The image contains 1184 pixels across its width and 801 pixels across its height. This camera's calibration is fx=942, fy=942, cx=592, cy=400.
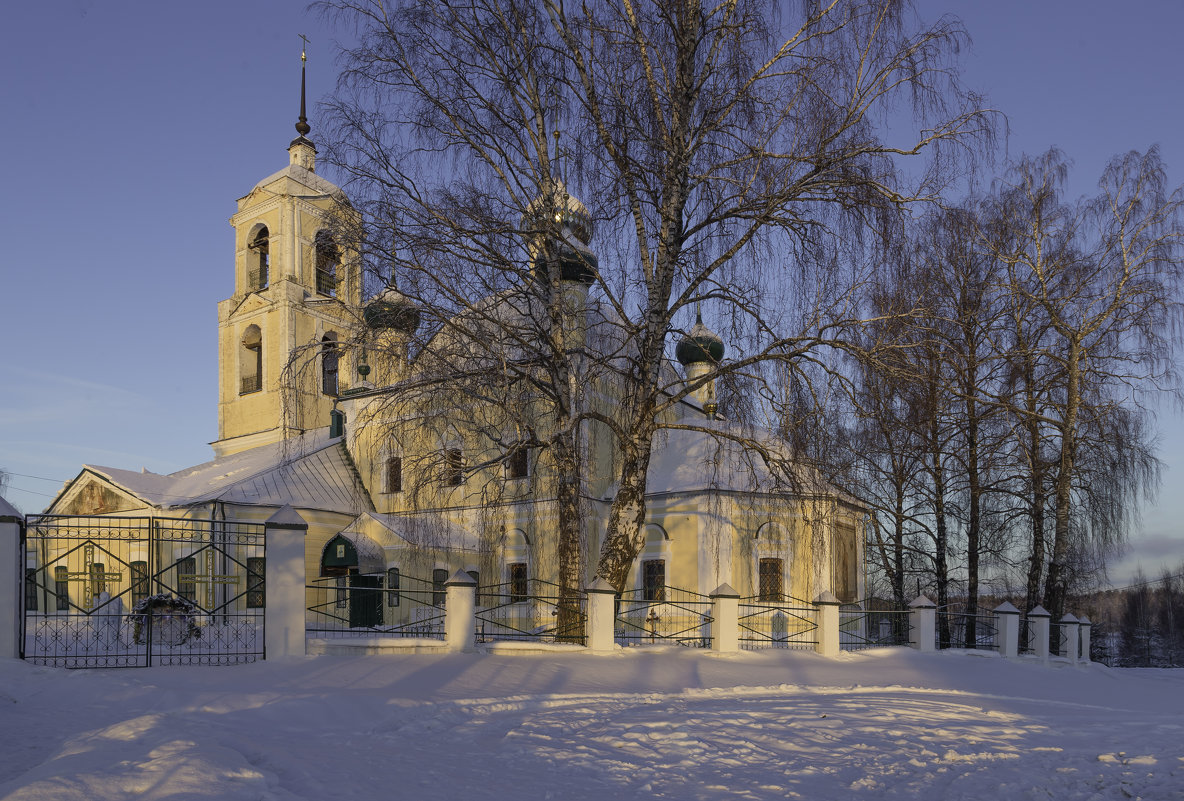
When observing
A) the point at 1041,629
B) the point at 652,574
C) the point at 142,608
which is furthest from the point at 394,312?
the point at 1041,629

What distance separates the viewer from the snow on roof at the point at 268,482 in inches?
951

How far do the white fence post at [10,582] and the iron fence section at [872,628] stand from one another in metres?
15.5

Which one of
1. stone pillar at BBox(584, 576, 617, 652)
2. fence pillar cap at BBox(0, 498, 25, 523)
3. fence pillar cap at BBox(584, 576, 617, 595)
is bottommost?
stone pillar at BBox(584, 576, 617, 652)

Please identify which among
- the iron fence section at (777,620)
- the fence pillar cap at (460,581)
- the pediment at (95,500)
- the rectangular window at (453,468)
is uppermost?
the rectangular window at (453,468)

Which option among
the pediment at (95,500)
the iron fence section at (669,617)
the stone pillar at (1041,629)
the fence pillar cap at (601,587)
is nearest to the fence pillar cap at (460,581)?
the fence pillar cap at (601,587)

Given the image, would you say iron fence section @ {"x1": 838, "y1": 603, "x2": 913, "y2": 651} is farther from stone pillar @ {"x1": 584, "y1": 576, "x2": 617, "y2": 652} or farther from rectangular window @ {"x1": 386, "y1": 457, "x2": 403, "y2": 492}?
rectangular window @ {"x1": 386, "y1": 457, "x2": 403, "y2": 492}

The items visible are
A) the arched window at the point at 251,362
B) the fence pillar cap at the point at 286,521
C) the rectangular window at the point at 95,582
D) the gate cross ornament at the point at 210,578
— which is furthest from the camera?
the arched window at the point at 251,362

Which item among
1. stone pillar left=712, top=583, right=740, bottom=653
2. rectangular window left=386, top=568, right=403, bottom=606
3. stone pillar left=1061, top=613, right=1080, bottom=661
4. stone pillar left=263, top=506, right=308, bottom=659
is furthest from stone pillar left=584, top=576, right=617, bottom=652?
stone pillar left=1061, top=613, right=1080, bottom=661

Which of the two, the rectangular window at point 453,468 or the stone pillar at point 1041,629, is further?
the stone pillar at point 1041,629

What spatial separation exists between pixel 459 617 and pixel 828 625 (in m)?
6.89

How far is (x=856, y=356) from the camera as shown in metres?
12.4

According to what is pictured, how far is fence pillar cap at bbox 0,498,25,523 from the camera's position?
36.0ft

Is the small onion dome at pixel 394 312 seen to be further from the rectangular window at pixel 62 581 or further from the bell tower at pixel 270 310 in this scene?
the bell tower at pixel 270 310

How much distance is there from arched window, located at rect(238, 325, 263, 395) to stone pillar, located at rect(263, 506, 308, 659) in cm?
2223
